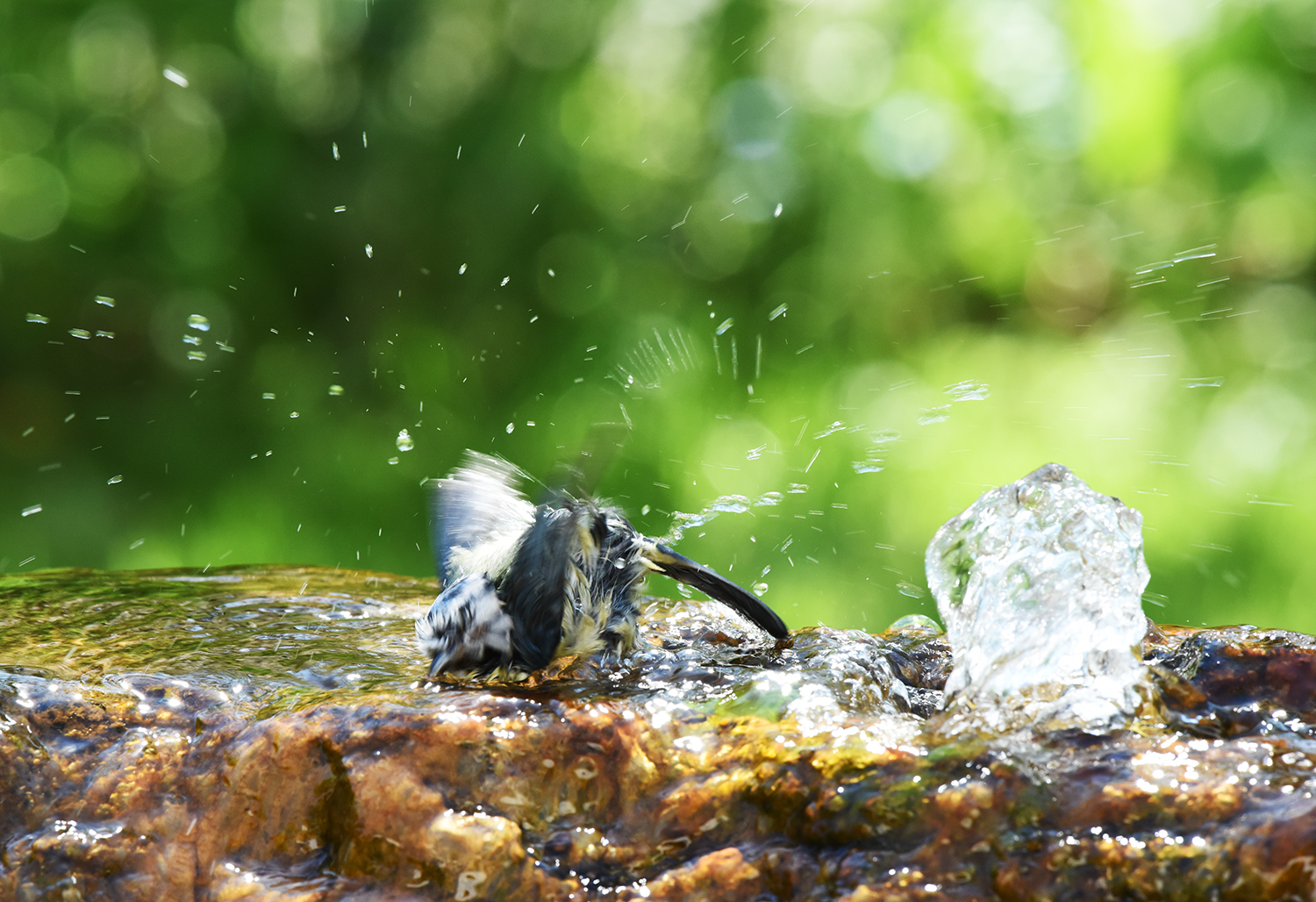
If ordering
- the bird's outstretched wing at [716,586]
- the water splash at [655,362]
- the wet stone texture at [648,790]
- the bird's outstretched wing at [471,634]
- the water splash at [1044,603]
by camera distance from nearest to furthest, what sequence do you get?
1. the wet stone texture at [648,790]
2. the water splash at [1044,603]
3. the bird's outstretched wing at [471,634]
4. the bird's outstretched wing at [716,586]
5. the water splash at [655,362]

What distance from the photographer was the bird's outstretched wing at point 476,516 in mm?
1782

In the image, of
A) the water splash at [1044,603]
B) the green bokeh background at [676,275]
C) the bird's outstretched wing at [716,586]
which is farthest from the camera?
the green bokeh background at [676,275]

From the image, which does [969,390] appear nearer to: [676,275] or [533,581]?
[676,275]

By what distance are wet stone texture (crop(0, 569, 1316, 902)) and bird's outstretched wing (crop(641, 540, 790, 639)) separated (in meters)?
0.22

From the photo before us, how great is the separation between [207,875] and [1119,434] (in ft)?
12.0

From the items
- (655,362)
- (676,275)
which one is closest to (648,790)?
(655,362)

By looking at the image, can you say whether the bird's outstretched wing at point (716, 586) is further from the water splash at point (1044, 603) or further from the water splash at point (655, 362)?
the water splash at point (655, 362)

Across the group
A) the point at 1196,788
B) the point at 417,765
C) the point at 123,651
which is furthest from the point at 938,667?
the point at 123,651

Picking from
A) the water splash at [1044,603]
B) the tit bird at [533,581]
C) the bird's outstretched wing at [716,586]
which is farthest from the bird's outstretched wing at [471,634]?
the water splash at [1044,603]

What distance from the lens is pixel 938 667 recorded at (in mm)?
1704

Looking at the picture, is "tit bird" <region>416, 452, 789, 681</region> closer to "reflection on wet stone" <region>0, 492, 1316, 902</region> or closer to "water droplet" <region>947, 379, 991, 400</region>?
"reflection on wet stone" <region>0, 492, 1316, 902</region>

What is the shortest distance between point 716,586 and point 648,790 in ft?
1.83

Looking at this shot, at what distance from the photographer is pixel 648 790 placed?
124 centimetres

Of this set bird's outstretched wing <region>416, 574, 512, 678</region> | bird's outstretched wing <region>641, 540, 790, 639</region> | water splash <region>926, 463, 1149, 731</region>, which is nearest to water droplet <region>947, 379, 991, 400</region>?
water splash <region>926, 463, 1149, 731</region>
